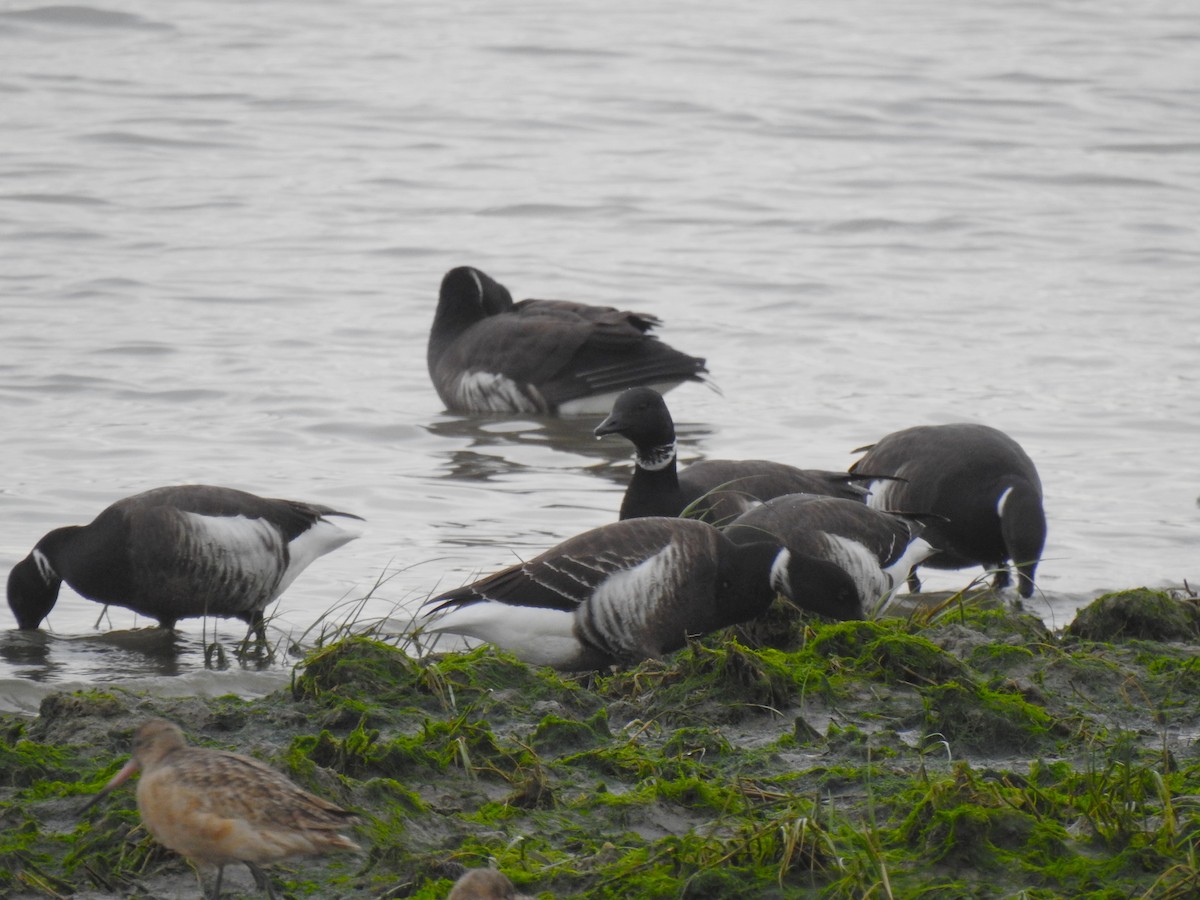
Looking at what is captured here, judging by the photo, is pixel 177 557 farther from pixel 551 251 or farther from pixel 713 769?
pixel 551 251

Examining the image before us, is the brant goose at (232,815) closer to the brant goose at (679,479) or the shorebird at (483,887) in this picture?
the shorebird at (483,887)

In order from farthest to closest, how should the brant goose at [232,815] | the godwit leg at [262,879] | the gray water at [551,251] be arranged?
the gray water at [551,251] < the godwit leg at [262,879] < the brant goose at [232,815]

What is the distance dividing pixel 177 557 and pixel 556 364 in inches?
209

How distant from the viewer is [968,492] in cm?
891

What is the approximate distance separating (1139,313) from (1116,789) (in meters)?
11.0

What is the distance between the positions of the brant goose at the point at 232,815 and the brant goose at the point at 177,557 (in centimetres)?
363

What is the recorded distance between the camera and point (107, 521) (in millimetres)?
7754

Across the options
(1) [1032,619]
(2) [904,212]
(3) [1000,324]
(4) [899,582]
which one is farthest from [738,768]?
(2) [904,212]

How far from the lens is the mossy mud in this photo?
4.00 metres

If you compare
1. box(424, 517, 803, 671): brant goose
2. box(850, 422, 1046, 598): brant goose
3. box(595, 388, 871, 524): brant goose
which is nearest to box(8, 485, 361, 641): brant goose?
box(424, 517, 803, 671): brant goose

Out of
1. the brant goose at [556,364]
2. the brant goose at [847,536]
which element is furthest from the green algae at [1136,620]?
the brant goose at [556,364]

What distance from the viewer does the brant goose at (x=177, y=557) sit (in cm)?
761

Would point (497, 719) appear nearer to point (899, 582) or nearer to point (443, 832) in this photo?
point (443, 832)

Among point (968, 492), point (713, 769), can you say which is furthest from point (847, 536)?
point (713, 769)
